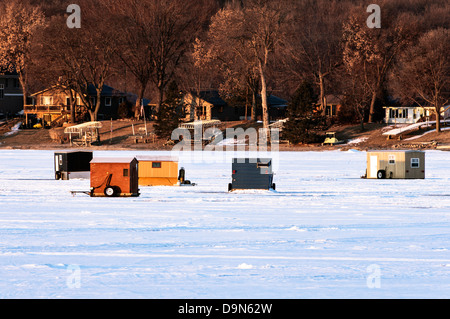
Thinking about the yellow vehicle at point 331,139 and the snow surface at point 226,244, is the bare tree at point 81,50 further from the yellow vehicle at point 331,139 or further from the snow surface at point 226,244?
the snow surface at point 226,244

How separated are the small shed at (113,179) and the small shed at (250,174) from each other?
4.38 m

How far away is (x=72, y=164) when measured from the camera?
36.1 m

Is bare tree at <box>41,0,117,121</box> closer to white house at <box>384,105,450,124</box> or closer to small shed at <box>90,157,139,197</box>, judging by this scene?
white house at <box>384,105,450,124</box>

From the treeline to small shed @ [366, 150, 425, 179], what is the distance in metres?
37.4

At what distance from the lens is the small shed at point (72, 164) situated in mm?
35531

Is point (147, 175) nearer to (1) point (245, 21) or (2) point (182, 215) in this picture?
(2) point (182, 215)

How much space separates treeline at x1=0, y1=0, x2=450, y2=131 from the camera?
74.9m

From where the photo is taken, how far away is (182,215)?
21.2 m

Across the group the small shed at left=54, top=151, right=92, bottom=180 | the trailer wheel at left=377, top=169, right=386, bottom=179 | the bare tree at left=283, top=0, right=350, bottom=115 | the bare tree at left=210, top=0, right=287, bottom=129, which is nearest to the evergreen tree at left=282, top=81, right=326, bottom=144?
the bare tree at left=210, top=0, right=287, bottom=129

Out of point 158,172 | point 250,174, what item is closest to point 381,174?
point 250,174

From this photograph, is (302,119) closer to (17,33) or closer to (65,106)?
(65,106)

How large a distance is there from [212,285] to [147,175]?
2100 centimetres

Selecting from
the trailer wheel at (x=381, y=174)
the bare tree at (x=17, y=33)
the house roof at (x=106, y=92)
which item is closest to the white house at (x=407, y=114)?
the house roof at (x=106, y=92)
